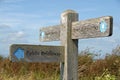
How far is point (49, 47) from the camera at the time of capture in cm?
546

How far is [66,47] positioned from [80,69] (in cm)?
556

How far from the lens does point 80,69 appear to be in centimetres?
1101

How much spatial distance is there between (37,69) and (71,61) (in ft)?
21.5

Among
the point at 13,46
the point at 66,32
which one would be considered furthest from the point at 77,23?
the point at 13,46

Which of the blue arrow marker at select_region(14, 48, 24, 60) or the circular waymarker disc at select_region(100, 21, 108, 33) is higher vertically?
the circular waymarker disc at select_region(100, 21, 108, 33)

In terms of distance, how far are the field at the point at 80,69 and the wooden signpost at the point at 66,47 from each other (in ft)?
15.2

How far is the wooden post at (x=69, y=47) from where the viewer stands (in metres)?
5.50

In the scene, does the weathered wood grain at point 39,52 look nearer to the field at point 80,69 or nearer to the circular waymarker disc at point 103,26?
the circular waymarker disc at point 103,26

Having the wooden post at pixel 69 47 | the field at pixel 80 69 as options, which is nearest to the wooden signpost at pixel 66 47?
the wooden post at pixel 69 47

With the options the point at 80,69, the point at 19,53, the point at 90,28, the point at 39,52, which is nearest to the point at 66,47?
the point at 39,52

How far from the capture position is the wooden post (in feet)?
18.1

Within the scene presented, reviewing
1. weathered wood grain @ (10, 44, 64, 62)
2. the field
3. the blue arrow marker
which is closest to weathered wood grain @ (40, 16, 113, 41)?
weathered wood grain @ (10, 44, 64, 62)

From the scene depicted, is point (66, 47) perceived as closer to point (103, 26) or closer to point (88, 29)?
point (88, 29)

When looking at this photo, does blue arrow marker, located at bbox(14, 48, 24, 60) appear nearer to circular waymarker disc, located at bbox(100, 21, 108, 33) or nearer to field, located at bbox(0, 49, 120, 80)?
circular waymarker disc, located at bbox(100, 21, 108, 33)
